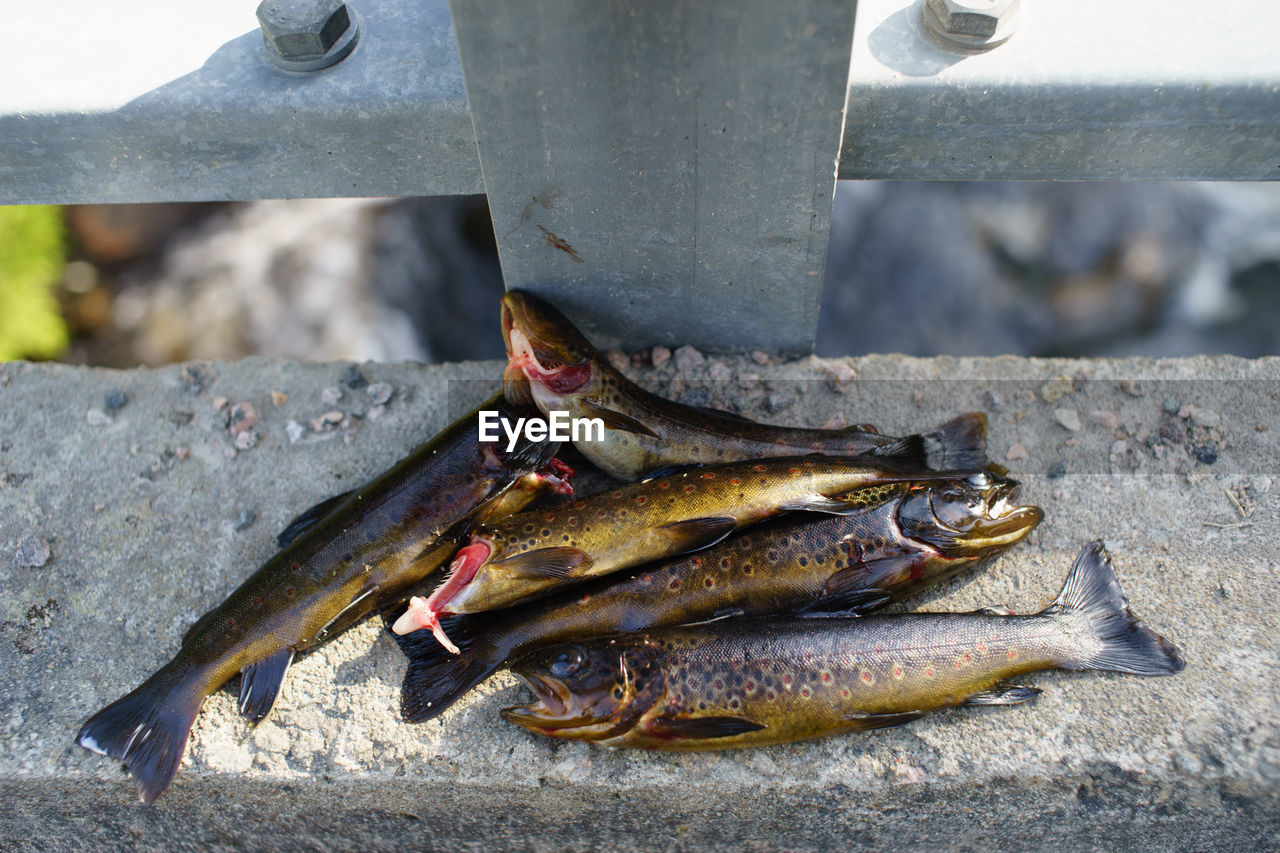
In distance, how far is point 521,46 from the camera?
2.76 meters

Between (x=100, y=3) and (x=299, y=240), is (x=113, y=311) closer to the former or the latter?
(x=299, y=240)

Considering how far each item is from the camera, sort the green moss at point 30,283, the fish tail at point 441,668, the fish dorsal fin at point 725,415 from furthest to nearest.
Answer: the green moss at point 30,283, the fish dorsal fin at point 725,415, the fish tail at point 441,668

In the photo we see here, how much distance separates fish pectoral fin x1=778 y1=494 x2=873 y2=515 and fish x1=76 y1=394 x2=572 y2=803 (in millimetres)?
941

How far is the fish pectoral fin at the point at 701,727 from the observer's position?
283 cm

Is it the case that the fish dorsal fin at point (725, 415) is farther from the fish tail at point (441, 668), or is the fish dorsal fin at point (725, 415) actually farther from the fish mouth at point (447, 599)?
the fish tail at point (441, 668)

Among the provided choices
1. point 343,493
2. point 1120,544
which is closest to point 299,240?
point 343,493

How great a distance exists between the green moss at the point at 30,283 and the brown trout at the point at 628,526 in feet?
16.1

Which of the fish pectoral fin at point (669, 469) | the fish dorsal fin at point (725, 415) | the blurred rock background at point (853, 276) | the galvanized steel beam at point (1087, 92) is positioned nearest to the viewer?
the galvanized steel beam at point (1087, 92)

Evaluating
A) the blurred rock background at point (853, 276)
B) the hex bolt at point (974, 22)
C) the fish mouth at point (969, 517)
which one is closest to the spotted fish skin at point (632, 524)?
the fish mouth at point (969, 517)

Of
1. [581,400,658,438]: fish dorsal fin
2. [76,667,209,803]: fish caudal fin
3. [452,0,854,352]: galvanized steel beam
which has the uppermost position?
[452,0,854,352]: galvanized steel beam

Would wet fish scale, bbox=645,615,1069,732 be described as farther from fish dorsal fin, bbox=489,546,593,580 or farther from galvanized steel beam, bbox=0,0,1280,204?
galvanized steel beam, bbox=0,0,1280,204

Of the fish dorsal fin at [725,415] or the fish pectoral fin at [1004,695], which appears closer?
the fish pectoral fin at [1004,695]

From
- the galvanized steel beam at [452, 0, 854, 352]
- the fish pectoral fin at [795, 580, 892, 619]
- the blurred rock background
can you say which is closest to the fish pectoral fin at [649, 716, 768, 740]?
the fish pectoral fin at [795, 580, 892, 619]

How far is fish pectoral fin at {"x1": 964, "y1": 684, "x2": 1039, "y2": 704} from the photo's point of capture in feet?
9.82
